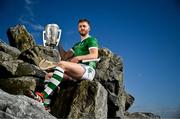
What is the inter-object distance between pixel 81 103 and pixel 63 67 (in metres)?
1.57

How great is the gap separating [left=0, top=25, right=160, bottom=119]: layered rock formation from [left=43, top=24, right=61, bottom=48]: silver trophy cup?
1657mm

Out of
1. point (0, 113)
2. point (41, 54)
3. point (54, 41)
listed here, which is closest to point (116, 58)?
point (41, 54)

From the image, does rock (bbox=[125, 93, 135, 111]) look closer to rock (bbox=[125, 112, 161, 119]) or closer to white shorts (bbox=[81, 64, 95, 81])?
rock (bbox=[125, 112, 161, 119])

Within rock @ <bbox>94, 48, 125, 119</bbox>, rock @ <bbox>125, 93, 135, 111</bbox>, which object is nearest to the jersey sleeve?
rock @ <bbox>94, 48, 125, 119</bbox>

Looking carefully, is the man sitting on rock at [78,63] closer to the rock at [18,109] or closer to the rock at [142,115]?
the rock at [18,109]

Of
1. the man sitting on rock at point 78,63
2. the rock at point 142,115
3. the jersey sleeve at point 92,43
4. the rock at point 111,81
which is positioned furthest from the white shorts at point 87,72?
the rock at point 142,115

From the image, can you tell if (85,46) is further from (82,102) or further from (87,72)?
(82,102)

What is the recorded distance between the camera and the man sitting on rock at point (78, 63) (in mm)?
9221

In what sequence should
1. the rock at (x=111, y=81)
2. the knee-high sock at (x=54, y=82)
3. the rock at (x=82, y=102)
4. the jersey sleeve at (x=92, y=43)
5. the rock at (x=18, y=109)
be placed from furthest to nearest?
1. the rock at (x=111, y=81)
2. the jersey sleeve at (x=92, y=43)
3. the rock at (x=82, y=102)
4. the knee-high sock at (x=54, y=82)
5. the rock at (x=18, y=109)

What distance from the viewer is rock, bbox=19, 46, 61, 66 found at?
17.1 m

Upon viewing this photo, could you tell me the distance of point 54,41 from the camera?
35.9 feet

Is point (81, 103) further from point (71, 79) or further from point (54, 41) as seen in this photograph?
point (54, 41)

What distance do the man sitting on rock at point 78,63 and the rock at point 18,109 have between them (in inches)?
103

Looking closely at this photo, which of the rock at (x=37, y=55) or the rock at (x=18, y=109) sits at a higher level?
the rock at (x=37, y=55)
